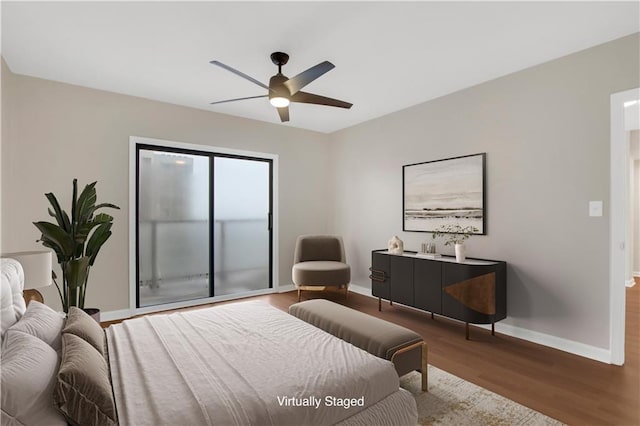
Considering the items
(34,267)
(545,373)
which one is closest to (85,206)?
(34,267)

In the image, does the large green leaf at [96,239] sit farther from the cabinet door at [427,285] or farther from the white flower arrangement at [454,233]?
the white flower arrangement at [454,233]

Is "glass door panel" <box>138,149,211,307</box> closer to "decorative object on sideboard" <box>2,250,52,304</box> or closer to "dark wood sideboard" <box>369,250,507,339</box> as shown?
"decorative object on sideboard" <box>2,250,52,304</box>

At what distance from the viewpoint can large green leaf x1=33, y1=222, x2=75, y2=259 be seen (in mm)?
2646

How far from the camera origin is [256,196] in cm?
509

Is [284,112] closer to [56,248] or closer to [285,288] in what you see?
[56,248]

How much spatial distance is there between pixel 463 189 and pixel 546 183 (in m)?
0.81

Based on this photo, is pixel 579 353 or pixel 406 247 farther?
pixel 406 247

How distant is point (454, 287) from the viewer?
10.6ft

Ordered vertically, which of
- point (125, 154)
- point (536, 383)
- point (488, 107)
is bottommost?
point (536, 383)

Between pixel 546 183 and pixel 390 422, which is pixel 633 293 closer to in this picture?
pixel 546 183

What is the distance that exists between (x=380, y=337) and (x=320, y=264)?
102 inches

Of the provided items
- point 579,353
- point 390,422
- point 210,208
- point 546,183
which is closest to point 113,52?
point 210,208

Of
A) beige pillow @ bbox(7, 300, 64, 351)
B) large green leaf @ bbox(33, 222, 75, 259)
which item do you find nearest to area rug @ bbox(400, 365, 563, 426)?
beige pillow @ bbox(7, 300, 64, 351)

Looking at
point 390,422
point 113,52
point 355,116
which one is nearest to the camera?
point 390,422
